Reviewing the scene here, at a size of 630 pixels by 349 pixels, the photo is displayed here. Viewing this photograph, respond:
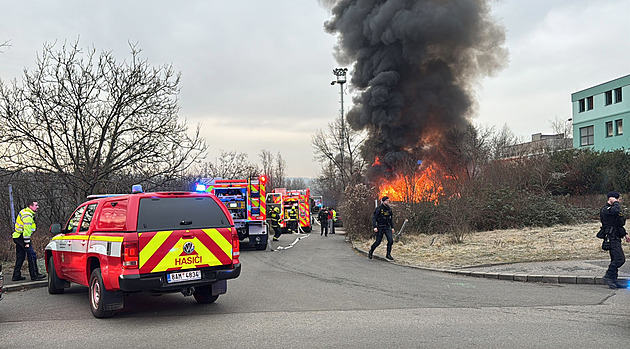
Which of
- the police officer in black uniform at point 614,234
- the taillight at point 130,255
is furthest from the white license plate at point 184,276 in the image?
the police officer in black uniform at point 614,234

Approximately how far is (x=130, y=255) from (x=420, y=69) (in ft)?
89.5

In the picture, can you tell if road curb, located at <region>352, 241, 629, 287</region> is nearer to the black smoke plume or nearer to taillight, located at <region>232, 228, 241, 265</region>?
taillight, located at <region>232, 228, 241, 265</region>

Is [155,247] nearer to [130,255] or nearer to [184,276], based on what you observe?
[130,255]

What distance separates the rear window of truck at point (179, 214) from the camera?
6.88 metres

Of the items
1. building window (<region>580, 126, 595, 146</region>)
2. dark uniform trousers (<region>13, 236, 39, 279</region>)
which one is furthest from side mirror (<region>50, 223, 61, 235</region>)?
building window (<region>580, 126, 595, 146</region>)

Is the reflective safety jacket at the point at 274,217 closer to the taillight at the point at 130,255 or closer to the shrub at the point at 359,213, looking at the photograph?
the shrub at the point at 359,213

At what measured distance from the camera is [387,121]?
30344mm

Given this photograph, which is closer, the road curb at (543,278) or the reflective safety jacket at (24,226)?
the road curb at (543,278)

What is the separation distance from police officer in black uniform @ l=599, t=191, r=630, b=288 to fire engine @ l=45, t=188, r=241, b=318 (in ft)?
20.4

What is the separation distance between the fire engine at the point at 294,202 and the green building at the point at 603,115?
23547mm

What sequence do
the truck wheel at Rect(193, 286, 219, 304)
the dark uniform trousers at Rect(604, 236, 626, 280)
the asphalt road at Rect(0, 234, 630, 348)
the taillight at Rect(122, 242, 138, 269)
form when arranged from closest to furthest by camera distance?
the asphalt road at Rect(0, 234, 630, 348) → the taillight at Rect(122, 242, 138, 269) → the truck wheel at Rect(193, 286, 219, 304) → the dark uniform trousers at Rect(604, 236, 626, 280)

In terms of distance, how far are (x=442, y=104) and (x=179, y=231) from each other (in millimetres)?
25479

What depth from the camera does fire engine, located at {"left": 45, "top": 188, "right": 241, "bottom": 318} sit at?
21.9 ft

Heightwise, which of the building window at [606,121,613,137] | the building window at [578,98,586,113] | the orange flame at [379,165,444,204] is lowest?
the orange flame at [379,165,444,204]
